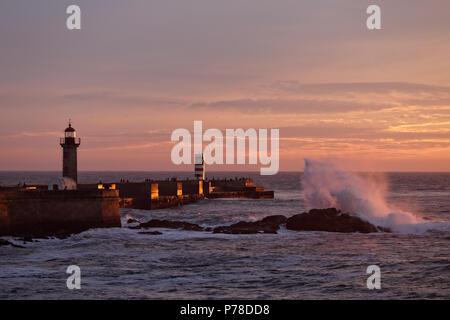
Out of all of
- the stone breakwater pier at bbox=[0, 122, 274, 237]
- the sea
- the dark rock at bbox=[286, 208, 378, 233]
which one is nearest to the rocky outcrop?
the dark rock at bbox=[286, 208, 378, 233]

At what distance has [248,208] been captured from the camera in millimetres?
49844

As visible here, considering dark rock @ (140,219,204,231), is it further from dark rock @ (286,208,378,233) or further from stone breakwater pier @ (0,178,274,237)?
dark rock @ (286,208,378,233)

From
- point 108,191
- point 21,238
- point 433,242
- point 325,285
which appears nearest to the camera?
point 325,285

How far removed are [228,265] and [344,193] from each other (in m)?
21.8

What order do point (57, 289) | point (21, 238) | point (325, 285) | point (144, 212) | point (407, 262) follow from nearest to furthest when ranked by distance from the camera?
point (57, 289), point (325, 285), point (407, 262), point (21, 238), point (144, 212)

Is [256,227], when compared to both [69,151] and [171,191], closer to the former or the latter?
[69,151]

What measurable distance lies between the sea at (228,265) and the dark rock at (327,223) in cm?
81

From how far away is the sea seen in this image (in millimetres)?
15727

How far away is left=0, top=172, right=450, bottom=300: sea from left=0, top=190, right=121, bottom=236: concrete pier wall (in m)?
0.83

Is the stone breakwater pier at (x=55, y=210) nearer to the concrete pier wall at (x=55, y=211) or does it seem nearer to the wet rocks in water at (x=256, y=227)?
the concrete pier wall at (x=55, y=211)

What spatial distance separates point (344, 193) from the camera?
131 ft

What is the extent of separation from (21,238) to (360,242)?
15915 mm

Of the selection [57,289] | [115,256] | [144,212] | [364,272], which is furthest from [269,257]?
[144,212]
